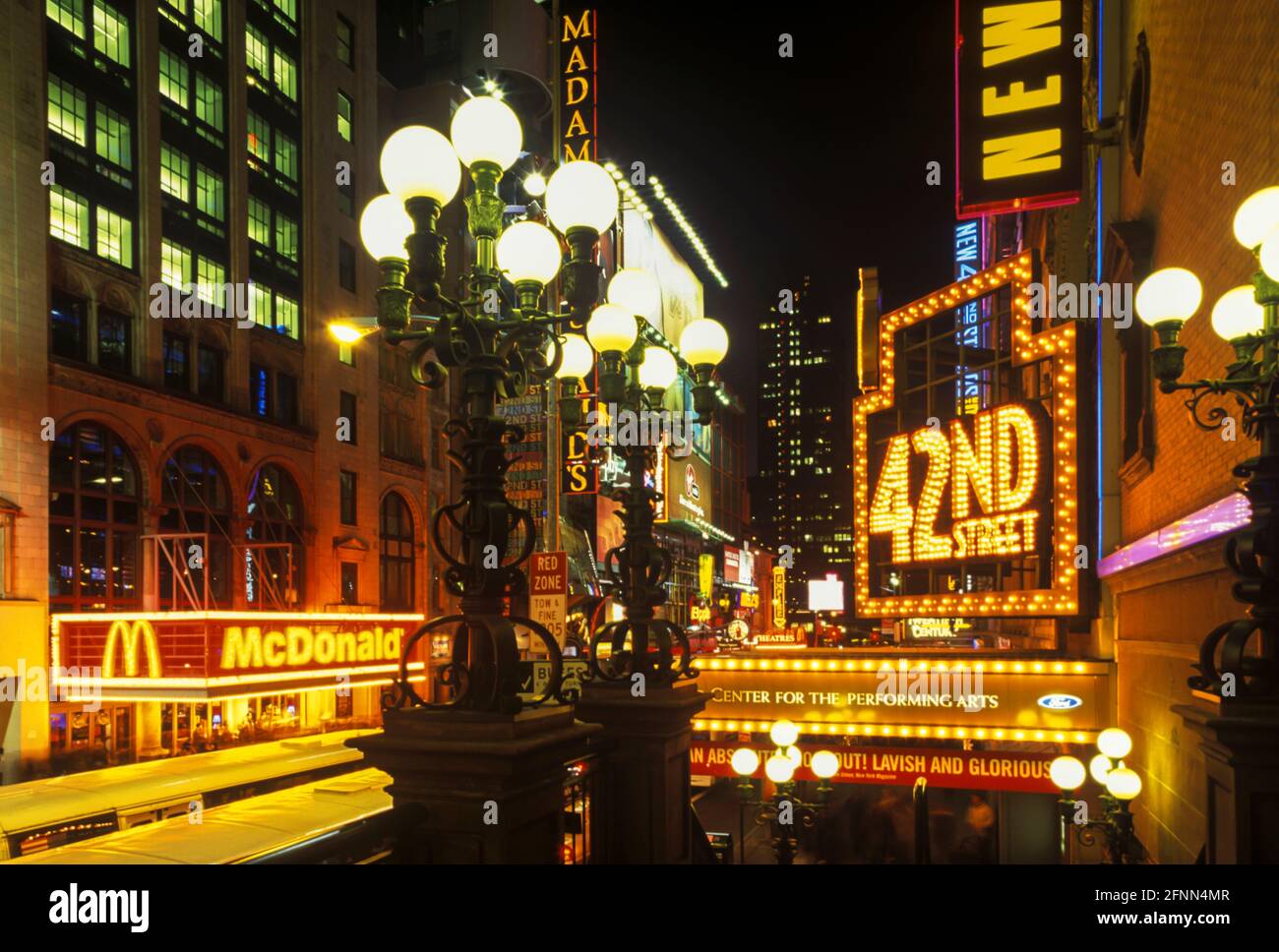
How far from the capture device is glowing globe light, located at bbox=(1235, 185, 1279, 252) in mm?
5203

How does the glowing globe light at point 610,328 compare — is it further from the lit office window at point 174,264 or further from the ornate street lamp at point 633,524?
the lit office window at point 174,264

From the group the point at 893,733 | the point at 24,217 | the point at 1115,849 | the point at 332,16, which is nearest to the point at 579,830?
the point at 1115,849

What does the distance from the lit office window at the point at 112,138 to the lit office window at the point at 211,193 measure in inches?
120

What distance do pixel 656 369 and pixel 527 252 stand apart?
2500mm

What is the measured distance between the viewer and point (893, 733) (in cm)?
1425

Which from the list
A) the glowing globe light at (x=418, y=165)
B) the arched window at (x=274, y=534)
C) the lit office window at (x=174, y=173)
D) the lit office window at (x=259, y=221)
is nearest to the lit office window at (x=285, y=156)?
the lit office window at (x=259, y=221)

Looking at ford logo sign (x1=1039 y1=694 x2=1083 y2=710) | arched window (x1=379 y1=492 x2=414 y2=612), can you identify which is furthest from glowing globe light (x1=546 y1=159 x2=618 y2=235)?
arched window (x1=379 y1=492 x2=414 y2=612)

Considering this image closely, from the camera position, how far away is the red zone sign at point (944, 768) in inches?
524

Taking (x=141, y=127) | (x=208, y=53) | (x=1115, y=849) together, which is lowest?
(x=1115, y=849)

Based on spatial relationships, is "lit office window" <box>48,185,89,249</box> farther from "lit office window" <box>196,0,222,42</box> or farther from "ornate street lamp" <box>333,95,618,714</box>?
"ornate street lamp" <box>333,95,618,714</box>

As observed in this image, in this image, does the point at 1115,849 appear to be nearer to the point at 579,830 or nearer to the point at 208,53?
the point at 579,830

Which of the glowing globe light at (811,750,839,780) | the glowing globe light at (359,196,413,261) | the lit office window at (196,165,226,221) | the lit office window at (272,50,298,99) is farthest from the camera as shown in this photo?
the lit office window at (272,50,298,99)

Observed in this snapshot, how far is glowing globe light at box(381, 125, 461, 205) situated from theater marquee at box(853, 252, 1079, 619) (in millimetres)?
12032

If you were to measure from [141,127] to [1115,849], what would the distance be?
3044 cm
